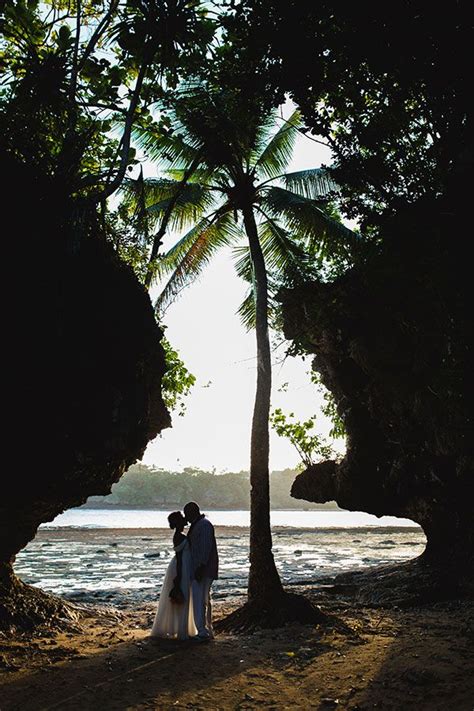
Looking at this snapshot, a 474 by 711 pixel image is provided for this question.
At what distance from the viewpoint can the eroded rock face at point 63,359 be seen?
8.21 metres

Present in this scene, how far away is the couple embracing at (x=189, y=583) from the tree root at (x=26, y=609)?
2179 millimetres

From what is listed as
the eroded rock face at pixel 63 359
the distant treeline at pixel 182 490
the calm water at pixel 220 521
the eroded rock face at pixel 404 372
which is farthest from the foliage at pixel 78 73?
the distant treeline at pixel 182 490

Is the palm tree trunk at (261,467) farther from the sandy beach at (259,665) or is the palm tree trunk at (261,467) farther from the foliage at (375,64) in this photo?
the foliage at (375,64)

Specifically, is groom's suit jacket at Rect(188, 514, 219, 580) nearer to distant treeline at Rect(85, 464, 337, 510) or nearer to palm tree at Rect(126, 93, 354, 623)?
palm tree at Rect(126, 93, 354, 623)

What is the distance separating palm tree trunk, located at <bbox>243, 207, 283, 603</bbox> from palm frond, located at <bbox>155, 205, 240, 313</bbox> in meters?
2.03

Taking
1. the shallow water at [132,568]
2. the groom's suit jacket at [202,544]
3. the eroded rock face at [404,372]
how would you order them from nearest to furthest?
the eroded rock face at [404,372] < the groom's suit jacket at [202,544] < the shallow water at [132,568]

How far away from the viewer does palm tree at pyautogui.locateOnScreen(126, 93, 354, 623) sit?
11.0 m

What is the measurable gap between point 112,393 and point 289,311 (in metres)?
8.48

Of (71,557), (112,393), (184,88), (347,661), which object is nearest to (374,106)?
(184,88)

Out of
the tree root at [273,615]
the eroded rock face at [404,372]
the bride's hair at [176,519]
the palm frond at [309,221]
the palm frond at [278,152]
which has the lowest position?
the tree root at [273,615]

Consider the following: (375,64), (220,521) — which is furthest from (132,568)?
(220,521)

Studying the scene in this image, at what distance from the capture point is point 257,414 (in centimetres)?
1152

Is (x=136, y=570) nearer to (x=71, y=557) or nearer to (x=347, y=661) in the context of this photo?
(x=71, y=557)

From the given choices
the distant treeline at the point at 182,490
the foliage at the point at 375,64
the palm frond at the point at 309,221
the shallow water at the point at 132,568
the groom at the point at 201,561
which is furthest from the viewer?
the distant treeline at the point at 182,490
